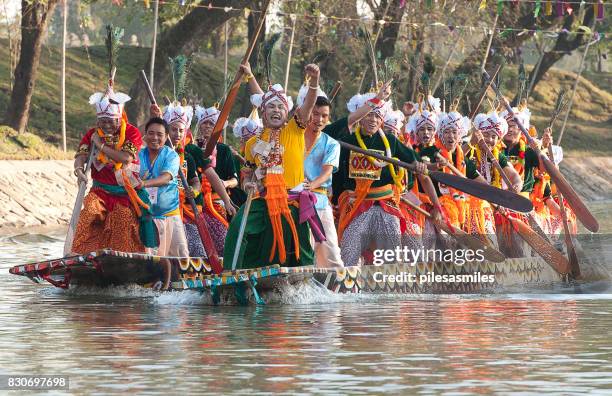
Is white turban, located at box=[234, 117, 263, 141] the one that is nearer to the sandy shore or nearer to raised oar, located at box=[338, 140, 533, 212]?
raised oar, located at box=[338, 140, 533, 212]

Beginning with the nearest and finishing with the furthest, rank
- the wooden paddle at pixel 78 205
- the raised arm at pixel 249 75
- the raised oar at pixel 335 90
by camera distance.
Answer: the raised arm at pixel 249 75 → the wooden paddle at pixel 78 205 → the raised oar at pixel 335 90

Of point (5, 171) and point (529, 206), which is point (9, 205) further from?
point (529, 206)

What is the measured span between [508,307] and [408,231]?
5.70 feet

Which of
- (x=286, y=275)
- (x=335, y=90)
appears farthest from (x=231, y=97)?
(x=335, y=90)

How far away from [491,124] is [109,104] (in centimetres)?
414

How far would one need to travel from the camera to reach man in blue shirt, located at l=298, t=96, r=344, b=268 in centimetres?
1364

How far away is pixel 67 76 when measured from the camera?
125 ft

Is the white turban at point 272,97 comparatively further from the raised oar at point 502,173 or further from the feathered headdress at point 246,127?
the raised oar at point 502,173

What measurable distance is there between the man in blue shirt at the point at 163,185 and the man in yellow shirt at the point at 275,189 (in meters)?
1.54

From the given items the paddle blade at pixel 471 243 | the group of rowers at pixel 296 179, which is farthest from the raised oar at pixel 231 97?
the paddle blade at pixel 471 243

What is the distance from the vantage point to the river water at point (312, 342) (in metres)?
9.53

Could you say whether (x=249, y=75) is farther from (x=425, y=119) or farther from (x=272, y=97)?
(x=425, y=119)

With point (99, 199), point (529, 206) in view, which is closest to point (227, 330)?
point (99, 199)

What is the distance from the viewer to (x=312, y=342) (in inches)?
445
